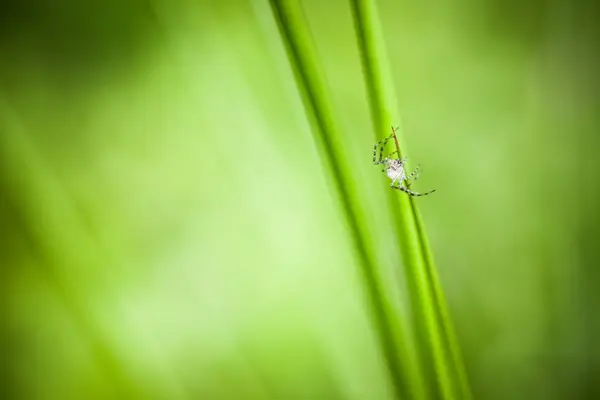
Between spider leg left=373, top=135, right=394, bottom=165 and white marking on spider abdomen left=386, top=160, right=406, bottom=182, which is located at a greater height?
spider leg left=373, top=135, right=394, bottom=165

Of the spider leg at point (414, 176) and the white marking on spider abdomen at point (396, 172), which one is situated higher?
the white marking on spider abdomen at point (396, 172)

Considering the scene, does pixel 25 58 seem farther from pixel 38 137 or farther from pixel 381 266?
pixel 381 266

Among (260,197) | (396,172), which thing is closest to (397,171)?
(396,172)

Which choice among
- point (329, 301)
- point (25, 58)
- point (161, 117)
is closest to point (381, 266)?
point (329, 301)
